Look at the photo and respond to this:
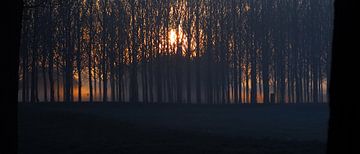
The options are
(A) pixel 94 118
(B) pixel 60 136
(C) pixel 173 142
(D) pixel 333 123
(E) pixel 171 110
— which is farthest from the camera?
(E) pixel 171 110

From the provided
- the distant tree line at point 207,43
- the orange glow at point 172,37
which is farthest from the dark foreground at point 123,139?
the orange glow at point 172,37

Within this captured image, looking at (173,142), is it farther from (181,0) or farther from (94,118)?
(181,0)

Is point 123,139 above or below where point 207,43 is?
below

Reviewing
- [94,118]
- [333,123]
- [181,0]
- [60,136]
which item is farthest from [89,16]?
[333,123]

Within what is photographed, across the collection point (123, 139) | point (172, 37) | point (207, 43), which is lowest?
point (123, 139)

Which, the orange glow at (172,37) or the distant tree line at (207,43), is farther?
the orange glow at (172,37)

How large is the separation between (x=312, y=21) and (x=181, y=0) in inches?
567

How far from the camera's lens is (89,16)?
52.3 m

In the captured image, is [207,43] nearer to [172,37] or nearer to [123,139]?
[172,37]

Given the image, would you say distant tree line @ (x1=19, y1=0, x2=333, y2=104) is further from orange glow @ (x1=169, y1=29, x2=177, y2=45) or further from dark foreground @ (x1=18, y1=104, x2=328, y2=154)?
dark foreground @ (x1=18, y1=104, x2=328, y2=154)

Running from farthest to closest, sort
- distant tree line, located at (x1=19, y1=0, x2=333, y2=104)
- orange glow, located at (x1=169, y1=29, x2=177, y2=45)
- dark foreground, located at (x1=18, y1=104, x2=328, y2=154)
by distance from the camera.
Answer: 1. orange glow, located at (x1=169, y1=29, x2=177, y2=45)
2. distant tree line, located at (x1=19, y1=0, x2=333, y2=104)
3. dark foreground, located at (x1=18, y1=104, x2=328, y2=154)

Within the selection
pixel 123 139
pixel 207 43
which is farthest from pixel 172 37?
pixel 123 139

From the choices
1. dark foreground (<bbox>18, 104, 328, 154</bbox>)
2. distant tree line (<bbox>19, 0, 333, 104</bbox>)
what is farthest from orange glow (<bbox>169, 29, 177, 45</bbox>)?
dark foreground (<bbox>18, 104, 328, 154</bbox>)

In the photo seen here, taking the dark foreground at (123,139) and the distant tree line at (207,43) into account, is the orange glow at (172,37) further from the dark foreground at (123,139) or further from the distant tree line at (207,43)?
the dark foreground at (123,139)
